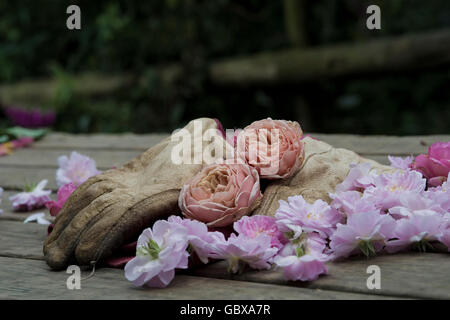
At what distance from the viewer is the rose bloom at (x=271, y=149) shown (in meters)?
1.54

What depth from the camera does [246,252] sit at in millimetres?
1313

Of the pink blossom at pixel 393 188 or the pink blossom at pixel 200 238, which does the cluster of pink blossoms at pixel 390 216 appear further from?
the pink blossom at pixel 200 238

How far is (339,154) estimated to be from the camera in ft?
5.52

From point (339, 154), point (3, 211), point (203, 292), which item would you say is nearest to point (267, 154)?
point (339, 154)

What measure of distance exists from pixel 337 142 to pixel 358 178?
1.10 m

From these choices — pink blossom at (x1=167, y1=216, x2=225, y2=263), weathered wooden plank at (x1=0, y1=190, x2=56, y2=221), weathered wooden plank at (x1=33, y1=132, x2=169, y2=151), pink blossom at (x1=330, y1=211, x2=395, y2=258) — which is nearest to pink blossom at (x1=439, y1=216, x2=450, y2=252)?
pink blossom at (x1=330, y1=211, x2=395, y2=258)

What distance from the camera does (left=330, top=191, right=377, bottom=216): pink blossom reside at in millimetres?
1385

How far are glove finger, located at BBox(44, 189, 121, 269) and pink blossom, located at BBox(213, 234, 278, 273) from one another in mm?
317

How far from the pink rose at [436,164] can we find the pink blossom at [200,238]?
23.5 inches

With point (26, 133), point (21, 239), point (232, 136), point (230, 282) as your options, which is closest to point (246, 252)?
point (230, 282)

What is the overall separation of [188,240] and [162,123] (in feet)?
15.8

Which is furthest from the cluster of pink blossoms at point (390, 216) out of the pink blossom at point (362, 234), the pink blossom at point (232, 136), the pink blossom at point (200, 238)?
the pink blossom at point (232, 136)

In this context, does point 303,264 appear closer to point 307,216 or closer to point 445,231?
→ point 307,216
